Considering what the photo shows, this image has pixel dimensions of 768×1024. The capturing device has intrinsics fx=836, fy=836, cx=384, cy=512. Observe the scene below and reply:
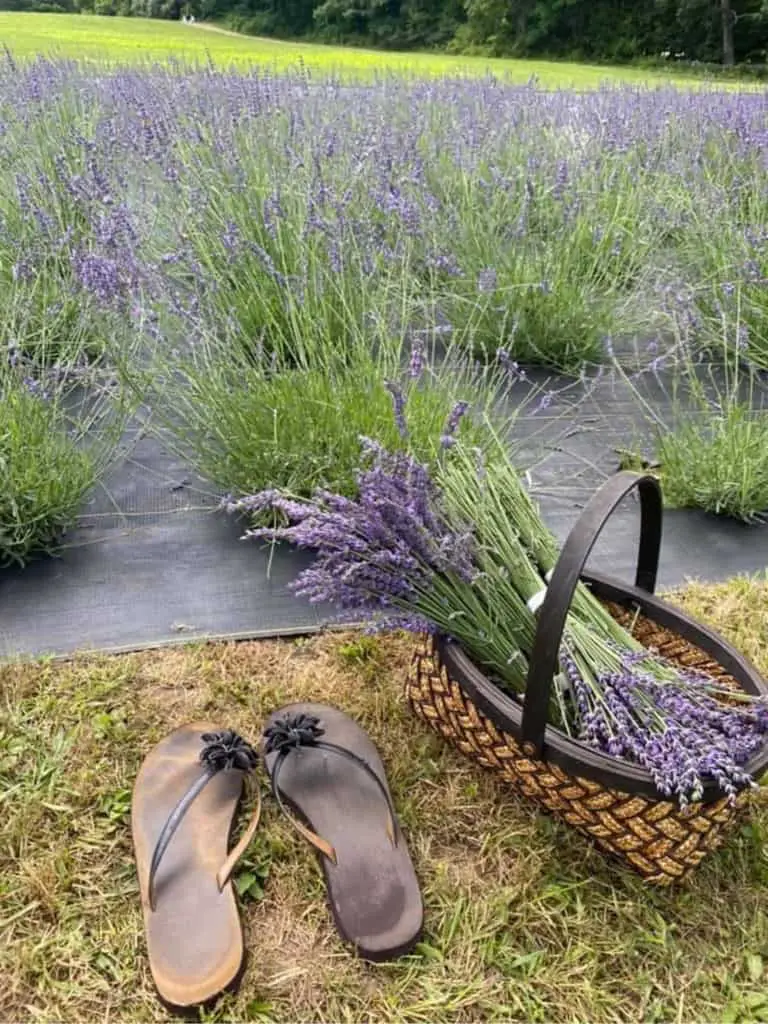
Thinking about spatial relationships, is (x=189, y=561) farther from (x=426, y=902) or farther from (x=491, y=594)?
(x=426, y=902)

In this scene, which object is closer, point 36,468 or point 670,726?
point 670,726

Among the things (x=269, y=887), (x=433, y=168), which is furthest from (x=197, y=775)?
(x=433, y=168)

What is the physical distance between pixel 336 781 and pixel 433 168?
313cm

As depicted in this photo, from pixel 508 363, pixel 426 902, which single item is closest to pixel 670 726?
pixel 426 902

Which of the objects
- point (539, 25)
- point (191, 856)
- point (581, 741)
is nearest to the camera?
point (581, 741)

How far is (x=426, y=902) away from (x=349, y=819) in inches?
7.4

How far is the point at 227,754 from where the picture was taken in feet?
4.76

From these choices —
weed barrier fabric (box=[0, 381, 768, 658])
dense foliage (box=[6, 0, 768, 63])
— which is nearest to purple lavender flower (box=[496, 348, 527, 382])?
weed barrier fabric (box=[0, 381, 768, 658])

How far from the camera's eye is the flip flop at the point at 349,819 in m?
1.27

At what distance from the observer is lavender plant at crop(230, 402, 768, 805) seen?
1.25 meters

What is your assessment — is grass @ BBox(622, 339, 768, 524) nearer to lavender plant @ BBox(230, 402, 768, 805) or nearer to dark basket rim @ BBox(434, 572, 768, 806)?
dark basket rim @ BBox(434, 572, 768, 806)

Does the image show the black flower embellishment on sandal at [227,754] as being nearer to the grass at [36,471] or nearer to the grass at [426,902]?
the grass at [426,902]

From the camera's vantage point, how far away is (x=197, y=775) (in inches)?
58.2

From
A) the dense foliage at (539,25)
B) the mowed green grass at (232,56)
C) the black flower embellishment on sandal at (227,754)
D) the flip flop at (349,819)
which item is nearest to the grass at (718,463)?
the flip flop at (349,819)
